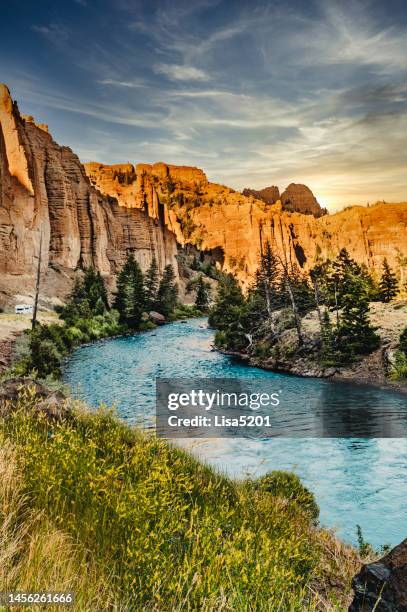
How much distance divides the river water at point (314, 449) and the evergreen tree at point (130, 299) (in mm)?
23490

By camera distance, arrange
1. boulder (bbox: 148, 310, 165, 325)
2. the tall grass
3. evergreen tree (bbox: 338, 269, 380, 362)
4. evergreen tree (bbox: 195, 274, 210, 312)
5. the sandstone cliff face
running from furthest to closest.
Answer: evergreen tree (bbox: 195, 274, 210, 312) < boulder (bbox: 148, 310, 165, 325) < the sandstone cliff face < evergreen tree (bbox: 338, 269, 380, 362) < the tall grass

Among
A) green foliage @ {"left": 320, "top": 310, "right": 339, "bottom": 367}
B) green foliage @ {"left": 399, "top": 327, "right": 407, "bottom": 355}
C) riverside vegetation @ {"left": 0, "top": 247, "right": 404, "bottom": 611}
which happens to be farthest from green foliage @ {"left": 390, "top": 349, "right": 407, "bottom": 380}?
riverside vegetation @ {"left": 0, "top": 247, "right": 404, "bottom": 611}

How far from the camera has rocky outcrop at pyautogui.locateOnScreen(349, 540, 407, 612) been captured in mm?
2990

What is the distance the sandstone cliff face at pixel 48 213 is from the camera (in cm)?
5738

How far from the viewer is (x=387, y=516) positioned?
33.5 feet

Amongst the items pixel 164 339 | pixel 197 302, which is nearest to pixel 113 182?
pixel 197 302

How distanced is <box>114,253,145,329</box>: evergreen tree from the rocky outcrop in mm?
52197

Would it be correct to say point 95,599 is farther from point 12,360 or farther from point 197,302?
point 197,302

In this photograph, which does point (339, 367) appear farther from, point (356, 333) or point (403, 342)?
point (403, 342)

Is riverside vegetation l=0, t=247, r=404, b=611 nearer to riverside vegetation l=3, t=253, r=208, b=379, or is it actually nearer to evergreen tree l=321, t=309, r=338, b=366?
riverside vegetation l=3, t=253, r=208, b=379

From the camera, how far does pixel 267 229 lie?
153000 millimetres

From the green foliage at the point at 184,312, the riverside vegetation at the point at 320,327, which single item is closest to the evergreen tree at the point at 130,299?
the green foliage at the point at 184,312

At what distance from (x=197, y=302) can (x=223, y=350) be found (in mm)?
47082

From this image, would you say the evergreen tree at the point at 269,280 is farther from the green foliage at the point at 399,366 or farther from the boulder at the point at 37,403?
the boulder at the point at 37,403
